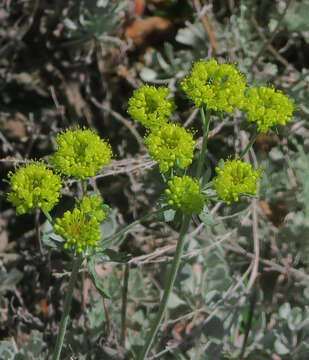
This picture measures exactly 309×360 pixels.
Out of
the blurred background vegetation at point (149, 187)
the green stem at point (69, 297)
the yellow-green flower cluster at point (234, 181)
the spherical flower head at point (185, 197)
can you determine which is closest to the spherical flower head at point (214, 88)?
the yellow-green flower cluster at point (234, 181)

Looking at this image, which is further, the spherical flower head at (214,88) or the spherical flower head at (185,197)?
the spherical flower head at (214,88)

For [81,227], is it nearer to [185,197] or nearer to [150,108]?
[185,197]

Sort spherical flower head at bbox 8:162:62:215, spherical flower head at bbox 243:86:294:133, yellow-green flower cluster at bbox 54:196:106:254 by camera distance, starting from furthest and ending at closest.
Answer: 1. spherical flower head at bbox 243:86:294:133
2. spherical flower head at bbox 8:162:62:215
3. yellow-green flower cluster at bbox 54:196:106:254

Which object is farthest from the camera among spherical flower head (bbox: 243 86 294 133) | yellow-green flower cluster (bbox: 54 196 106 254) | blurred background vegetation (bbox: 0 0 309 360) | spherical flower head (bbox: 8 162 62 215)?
blurred background vegetation (bbox: 0 0 309 360)

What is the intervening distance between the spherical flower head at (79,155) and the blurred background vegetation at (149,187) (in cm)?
78

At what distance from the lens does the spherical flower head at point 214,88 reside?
2121 mm

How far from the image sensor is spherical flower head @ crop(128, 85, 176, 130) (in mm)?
2191

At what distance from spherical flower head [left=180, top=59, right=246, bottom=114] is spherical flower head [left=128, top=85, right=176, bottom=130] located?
0.11 m

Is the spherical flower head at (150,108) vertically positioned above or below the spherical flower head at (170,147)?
above

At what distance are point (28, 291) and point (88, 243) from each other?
4.96 ft

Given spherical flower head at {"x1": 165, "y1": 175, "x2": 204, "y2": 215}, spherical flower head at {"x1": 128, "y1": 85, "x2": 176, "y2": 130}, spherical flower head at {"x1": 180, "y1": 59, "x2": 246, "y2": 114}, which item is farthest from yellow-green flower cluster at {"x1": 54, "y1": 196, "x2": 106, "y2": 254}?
spherical flower head at {"x1": 180, "y1": 59, "x2": 246, "y2": 114}

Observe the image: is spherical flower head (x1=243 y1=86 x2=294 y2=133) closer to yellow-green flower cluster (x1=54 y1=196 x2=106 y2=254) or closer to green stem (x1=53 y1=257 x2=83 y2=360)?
yellow-green flower cluster (x1=54 y1=196 x2=106 y2=254)

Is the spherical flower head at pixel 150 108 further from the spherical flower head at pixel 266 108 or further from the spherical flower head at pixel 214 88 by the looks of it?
the spherical flower head at pixel 266 108

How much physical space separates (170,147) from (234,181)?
293 mm
